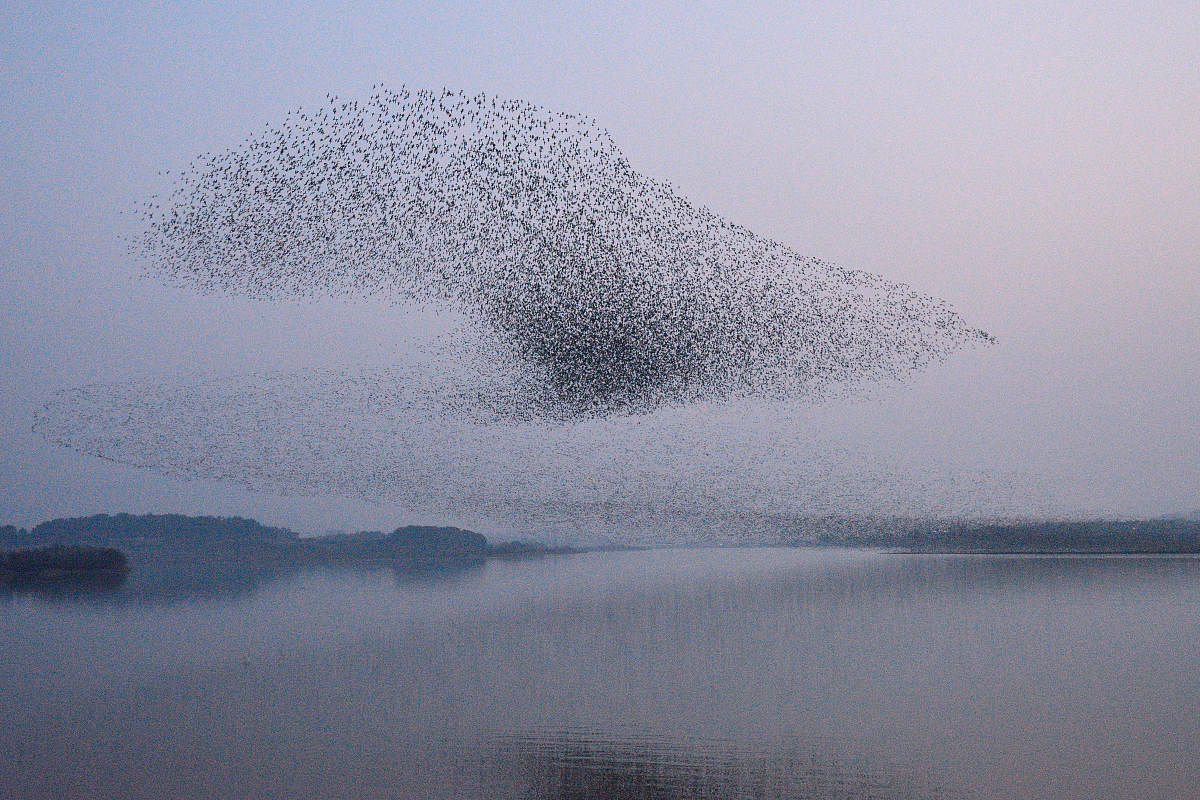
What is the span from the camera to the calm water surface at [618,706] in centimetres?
2119

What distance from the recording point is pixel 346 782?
21188mm

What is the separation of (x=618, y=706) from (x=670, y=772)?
7.18 metres

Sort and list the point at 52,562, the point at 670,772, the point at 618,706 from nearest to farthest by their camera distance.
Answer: the point at 670,772 → the point at 618,706 → the point at 52,562

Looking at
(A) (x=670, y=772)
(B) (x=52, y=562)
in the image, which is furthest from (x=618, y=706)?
(B) (x=52, y=562)

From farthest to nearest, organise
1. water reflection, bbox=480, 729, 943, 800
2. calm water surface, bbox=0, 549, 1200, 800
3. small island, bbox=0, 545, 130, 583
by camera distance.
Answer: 1. small island, bbox=0, 545, 130, 583
2. calm water surface, bbox=0, 549, 1200, 800
3. water reflection, bbox=480, 729, 943, 800

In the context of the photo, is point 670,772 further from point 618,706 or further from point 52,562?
point 52,562

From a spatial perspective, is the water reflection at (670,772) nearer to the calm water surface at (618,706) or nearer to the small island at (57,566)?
the calm water surface at (618,706)

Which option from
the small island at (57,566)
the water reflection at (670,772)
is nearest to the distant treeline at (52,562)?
the small island at (57,566)

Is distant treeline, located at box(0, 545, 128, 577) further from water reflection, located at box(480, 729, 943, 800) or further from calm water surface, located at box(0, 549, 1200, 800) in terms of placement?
water reflection, located at box(480, 729, 943, 800)

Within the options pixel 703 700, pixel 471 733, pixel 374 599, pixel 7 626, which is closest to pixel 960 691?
pixel 703 700

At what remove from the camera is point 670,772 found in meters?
21.2

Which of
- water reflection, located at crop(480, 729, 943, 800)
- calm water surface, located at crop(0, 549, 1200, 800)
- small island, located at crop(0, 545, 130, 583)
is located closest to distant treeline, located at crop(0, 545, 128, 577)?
small island, located at crop(0, 545, 130, 583)

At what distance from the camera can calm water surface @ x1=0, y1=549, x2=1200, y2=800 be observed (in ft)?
69.5

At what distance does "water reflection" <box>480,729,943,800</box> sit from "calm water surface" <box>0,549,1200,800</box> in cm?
8
